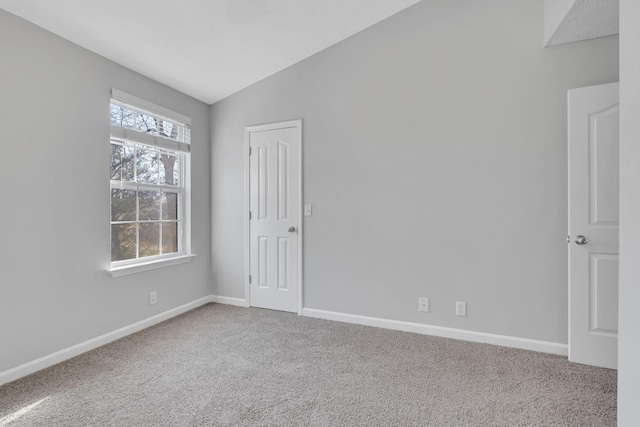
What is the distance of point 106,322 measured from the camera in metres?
2.83

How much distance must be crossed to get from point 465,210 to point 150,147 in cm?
298

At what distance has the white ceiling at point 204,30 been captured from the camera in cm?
232

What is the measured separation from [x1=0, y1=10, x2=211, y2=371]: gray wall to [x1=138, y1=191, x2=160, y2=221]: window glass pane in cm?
39

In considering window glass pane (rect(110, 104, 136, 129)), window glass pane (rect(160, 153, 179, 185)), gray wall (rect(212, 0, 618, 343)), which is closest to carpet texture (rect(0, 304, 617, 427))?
gray wall (rect(212, 0, 618, 343))

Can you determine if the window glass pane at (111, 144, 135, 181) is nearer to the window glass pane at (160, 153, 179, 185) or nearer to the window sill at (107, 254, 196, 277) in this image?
the window glass pane at (160, 153, 179, 185)

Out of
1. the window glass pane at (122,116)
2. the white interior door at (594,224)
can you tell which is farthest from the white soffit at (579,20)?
the window glass pane at (122,116)

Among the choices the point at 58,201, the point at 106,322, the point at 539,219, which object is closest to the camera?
the point at 58,201

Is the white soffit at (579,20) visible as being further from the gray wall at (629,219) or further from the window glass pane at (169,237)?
the window glass pane at (169,237)

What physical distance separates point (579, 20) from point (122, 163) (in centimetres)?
366

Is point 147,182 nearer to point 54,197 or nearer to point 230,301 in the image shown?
point 54,197

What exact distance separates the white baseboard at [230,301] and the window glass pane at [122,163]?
1.67 meters

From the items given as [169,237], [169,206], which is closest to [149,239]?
[169,237]

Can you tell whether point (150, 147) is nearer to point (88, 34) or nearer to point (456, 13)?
point (88, 34)

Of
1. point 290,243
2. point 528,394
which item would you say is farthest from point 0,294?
point 528,394
